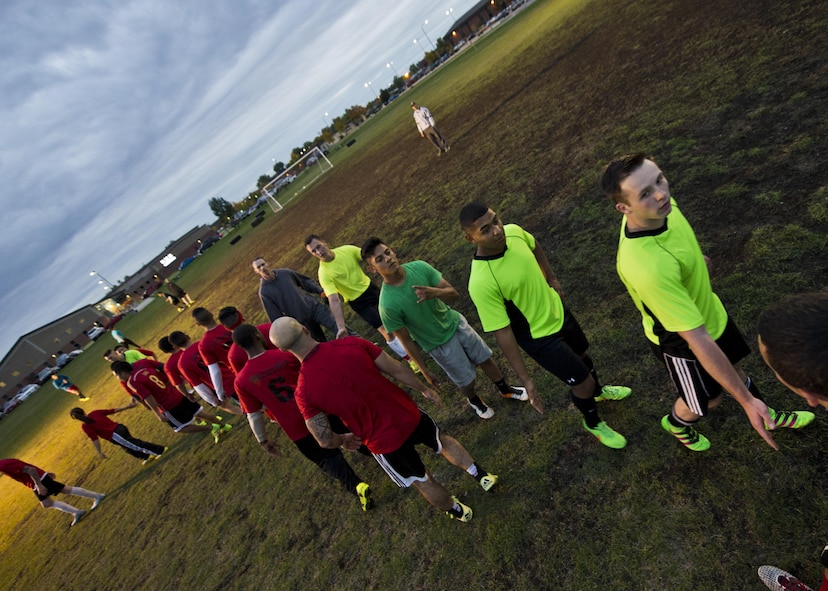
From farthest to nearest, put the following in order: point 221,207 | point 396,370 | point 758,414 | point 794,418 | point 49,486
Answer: point 221,207
point 49,486
point 396,370
point 794,418
point 758,414

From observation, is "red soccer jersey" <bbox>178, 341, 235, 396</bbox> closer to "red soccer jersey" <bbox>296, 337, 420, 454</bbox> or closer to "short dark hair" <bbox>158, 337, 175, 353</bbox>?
"short dark hair" <bbox>158, 337, 175, 353</bbox>

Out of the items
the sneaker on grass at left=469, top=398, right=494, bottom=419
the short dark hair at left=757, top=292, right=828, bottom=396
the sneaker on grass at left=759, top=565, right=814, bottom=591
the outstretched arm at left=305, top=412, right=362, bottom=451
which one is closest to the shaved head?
the outstretched arm at left=305, top=412, right=362, bottom=451

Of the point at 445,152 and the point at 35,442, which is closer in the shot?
the point at 445,152

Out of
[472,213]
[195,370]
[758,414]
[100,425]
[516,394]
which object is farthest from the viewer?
[100,425]

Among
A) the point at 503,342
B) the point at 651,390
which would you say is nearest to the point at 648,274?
the point at 503,342

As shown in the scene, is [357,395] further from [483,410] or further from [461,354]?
[483,410]

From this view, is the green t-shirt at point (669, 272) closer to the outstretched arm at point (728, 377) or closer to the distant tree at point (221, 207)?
the outstretched arm at point (728, 377)

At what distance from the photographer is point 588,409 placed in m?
3.24

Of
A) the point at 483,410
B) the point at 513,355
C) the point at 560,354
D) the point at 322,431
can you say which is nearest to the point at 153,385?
the point at 322,431

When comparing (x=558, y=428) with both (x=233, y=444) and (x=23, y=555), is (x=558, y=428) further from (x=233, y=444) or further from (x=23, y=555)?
(x=23, y=555)

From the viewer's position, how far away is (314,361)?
2918 mm

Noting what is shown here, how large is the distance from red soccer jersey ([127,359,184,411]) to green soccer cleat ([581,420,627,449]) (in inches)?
280

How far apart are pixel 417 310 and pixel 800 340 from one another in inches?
109

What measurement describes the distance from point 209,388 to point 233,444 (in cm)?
134
